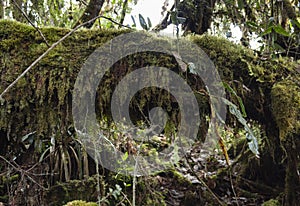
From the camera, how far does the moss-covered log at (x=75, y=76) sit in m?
1.38

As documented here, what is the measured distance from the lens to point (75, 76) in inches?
54.0

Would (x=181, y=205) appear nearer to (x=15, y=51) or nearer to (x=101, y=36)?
(x=101, y=36)

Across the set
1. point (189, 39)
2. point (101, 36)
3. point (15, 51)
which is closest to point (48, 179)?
point (15, 51)

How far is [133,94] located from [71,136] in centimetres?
73

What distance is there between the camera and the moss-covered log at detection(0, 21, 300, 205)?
4.51ft

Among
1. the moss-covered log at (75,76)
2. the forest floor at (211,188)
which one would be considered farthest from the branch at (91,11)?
the forest floor at (211,188)

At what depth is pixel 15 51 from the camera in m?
1.39

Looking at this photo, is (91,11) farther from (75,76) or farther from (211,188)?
(211,188)

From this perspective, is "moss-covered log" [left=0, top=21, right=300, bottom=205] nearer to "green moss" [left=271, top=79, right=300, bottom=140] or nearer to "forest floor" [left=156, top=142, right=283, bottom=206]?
"green moss" [left=271, top=79, right=300, bottom=140]

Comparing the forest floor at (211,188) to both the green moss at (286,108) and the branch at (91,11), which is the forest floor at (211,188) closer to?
the green moss at (286,108)

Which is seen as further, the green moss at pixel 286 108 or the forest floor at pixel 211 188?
the forest floor at pixel 211 188

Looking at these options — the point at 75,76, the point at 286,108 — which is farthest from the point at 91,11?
the point at 286,108

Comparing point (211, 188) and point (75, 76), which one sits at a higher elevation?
point (75, 76)

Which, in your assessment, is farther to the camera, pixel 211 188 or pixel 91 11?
pixel 211 188
